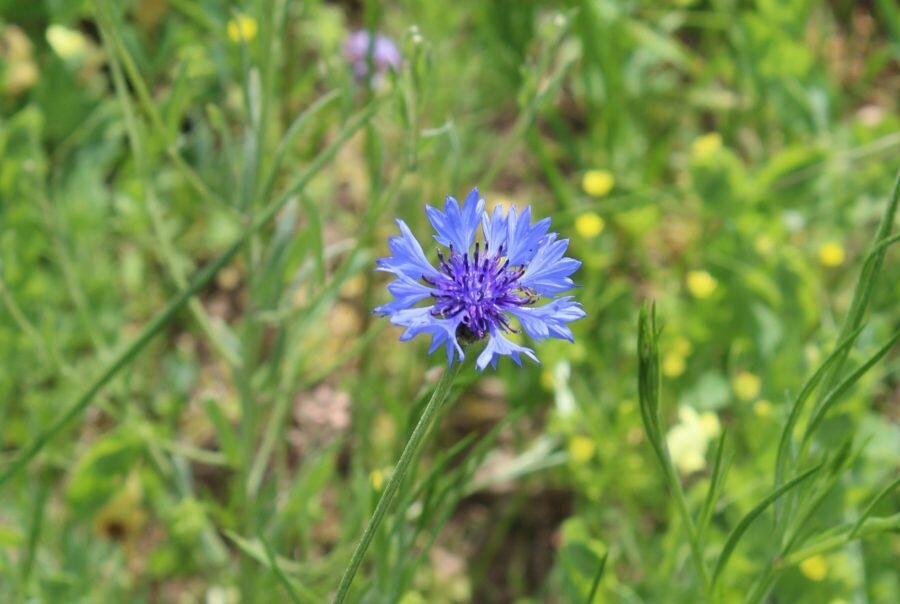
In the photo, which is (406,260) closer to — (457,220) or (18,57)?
(457,220)

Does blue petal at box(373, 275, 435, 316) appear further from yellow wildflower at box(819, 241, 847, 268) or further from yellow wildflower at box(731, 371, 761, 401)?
yellow wildflower at box(819, 241, 847, 268)

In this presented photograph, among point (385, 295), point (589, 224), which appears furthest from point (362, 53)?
point (589, 224)

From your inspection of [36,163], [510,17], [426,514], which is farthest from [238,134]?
[426,514]

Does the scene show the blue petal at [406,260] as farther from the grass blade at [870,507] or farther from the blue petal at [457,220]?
the grass blade at [870,507]

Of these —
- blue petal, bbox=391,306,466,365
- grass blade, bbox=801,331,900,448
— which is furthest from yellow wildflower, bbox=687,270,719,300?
blue petal, bbox=391,306,466,365

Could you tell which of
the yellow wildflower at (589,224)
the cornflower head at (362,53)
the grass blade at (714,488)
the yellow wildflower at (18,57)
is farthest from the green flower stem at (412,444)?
the yellow wildflower at (18,57)

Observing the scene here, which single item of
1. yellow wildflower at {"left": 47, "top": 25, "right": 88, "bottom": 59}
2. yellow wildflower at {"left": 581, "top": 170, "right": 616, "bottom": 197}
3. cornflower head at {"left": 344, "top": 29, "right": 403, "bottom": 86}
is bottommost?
yellow wildflower at {"left": 47, "top": 25, "right": 88, "bottom": 59}
